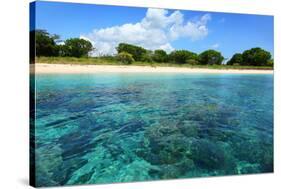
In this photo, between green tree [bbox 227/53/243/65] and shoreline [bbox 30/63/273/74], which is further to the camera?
green tree [bbox 227/53/243/65]

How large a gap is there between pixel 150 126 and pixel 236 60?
274cm

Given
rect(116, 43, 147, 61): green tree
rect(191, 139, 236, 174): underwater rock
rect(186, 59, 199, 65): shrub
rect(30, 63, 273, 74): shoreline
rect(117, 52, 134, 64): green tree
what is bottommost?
rect(191, 139, 236, 174): underwater rock

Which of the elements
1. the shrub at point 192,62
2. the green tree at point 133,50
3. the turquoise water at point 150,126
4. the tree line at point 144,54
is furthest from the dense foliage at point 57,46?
the shrub at point 192,62

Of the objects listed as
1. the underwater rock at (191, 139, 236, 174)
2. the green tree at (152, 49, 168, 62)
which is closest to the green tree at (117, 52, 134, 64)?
the green tree at (152, 49, 168, 62)

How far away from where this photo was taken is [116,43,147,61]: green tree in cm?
858

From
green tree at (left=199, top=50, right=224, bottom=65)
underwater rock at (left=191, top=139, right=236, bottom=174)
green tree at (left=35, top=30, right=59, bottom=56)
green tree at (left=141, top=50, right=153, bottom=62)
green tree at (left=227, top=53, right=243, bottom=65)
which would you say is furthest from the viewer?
green tree at (left=227, top=53, right=243, bottom=65)

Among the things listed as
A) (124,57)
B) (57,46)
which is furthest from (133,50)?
(57,46)

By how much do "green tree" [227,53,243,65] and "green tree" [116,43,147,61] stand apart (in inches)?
84.7

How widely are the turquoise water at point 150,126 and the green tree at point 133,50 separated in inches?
15.6

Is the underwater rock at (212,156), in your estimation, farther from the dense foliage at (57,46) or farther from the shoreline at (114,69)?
the dense foliage at (57,46)

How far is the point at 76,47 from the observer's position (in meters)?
8.18

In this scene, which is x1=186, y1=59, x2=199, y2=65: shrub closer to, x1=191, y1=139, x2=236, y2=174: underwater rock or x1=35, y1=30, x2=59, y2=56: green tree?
x1=191, y1=139, x2=236, y2=174: underwater rock

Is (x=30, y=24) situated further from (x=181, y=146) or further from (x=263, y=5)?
(x=263, y=5)
